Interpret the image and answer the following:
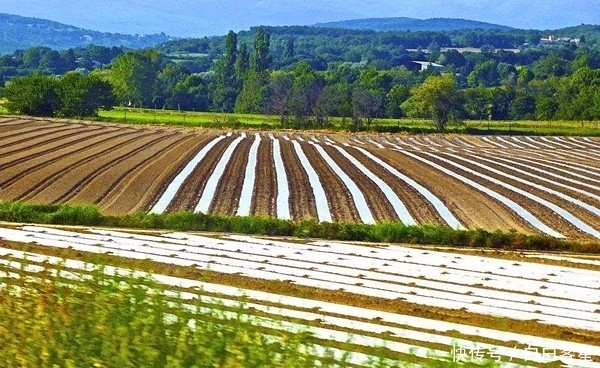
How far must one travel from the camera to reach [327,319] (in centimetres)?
948

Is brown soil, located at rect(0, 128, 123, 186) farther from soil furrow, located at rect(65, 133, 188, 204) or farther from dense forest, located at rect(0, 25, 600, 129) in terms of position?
dense forest, located at rect(0, 25, 600, 129)

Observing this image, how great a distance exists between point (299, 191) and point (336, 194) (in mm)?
1081

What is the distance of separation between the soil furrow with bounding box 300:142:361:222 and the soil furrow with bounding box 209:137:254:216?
248 cm

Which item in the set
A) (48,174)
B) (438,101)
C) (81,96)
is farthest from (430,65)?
(48,174)

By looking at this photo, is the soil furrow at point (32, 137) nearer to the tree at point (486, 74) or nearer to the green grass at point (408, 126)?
the green grass at point (408, 126)

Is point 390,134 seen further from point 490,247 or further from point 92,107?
point 490,247

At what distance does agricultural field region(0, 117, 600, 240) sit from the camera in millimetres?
21203

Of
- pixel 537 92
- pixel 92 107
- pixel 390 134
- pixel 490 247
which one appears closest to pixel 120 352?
pixel 490 247

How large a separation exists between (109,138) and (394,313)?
3287 cm

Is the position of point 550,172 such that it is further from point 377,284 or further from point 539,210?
point 377,284

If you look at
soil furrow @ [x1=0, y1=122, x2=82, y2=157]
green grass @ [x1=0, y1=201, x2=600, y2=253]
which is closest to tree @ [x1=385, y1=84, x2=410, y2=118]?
soil furrow @ [x1=0, y1=122, x2=82, y2=157]

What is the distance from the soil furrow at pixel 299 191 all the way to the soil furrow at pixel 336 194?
0.49 m

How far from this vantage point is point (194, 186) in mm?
24828

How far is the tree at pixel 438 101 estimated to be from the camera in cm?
6944
